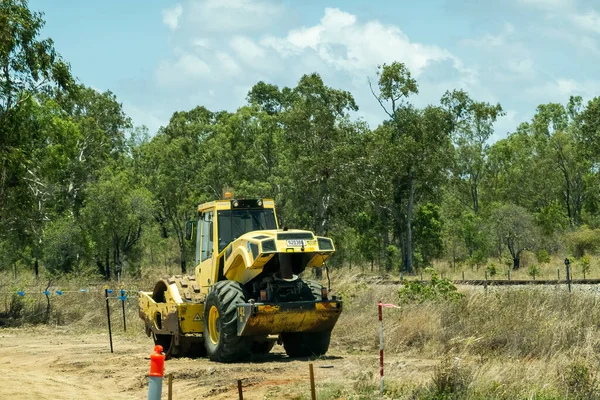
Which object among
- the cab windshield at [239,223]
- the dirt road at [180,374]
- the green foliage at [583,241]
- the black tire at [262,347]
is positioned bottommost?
the dirt road at [180,374]

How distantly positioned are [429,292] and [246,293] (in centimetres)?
521

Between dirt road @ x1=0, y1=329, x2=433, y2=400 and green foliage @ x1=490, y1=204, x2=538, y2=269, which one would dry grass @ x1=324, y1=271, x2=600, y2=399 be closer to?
dirt road @ x1=0, y1=329, x2=433, y2=400

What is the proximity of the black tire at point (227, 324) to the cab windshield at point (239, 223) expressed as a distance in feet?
4.54

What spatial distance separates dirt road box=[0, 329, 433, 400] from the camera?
12906 millimetres

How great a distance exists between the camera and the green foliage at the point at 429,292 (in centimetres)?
2027

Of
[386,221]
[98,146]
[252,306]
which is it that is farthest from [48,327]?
[98,146]

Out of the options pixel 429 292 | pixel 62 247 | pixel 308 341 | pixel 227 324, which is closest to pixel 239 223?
pixel 227 324

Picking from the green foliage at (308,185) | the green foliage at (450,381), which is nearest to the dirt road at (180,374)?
the green foliage at (450,381)

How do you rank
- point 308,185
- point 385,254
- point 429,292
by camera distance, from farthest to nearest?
point 385,254 < point 308,185 < point 429,292

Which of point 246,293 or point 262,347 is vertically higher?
point 246,293

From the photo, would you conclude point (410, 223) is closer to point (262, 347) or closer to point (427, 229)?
point (427, 229)

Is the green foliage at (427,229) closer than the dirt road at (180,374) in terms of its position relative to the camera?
No

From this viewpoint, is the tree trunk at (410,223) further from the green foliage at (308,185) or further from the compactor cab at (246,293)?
the compactor cab at (246,293)

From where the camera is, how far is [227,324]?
16297 millimetres
